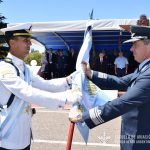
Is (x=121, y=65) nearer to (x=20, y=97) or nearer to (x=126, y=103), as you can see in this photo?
(x=20, y=97)

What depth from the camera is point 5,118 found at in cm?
344

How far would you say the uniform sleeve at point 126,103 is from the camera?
10.1 feet

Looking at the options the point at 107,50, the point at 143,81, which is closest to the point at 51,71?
the point at 107,50

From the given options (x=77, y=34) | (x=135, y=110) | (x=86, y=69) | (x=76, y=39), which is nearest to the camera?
(x=135, y=110)

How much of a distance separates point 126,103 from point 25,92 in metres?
0.80

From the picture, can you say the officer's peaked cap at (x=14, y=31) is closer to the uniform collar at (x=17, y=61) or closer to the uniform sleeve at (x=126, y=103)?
the uniform collar at (x=17, y=61)

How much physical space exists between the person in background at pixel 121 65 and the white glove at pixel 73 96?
39.7 ft

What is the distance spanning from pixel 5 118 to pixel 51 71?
→ 14432 millimetres

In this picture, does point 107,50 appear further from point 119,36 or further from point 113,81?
point 113,81

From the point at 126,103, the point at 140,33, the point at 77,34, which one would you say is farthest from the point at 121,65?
the point at 126,103

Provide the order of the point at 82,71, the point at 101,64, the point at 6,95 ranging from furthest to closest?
1. the point at 101,64
2. the point at 82,71
3. the point at 6,95

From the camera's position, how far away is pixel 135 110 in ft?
10.5

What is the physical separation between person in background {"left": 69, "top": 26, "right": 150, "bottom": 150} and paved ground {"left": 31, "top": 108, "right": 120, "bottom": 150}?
3.63 m

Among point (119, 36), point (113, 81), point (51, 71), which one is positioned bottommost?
point (51, 71)
